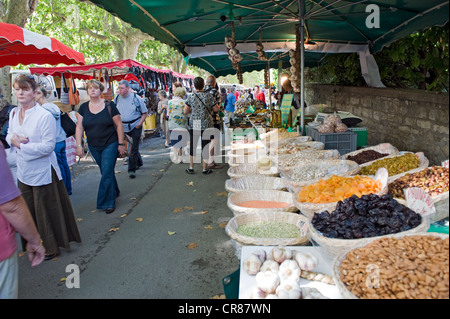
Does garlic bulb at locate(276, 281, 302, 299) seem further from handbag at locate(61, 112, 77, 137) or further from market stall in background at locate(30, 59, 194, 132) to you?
market stall in background at locate(30, 59, 194, 132)

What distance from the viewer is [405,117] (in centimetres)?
613

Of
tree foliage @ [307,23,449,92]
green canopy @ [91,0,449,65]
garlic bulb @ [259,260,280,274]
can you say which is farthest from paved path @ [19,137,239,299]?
tree foliage @ [307,23,449,92]

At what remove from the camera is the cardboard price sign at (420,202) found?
255cm

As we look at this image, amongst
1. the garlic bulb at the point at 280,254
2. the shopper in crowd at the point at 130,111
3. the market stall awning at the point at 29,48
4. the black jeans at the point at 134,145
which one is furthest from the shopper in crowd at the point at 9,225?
the black jeans at the point at 134,145

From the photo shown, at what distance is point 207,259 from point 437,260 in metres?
2.64

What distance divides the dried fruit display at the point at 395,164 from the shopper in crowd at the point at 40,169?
12.0ft

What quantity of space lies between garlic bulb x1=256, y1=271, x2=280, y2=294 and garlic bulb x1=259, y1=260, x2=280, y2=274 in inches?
4.7

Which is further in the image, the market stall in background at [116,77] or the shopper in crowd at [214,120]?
the market stall in background at [116,77]

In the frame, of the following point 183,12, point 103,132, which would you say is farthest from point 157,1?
point 103,132

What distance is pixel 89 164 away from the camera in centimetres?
1009

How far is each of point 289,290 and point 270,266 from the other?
28 cm

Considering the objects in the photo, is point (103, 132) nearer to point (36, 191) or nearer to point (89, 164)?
point (36, 191)

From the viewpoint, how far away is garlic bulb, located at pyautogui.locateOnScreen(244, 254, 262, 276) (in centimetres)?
244

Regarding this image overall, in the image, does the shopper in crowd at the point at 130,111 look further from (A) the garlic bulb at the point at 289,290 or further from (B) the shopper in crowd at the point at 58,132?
(A) the garlic bulb at the point at 289,290
